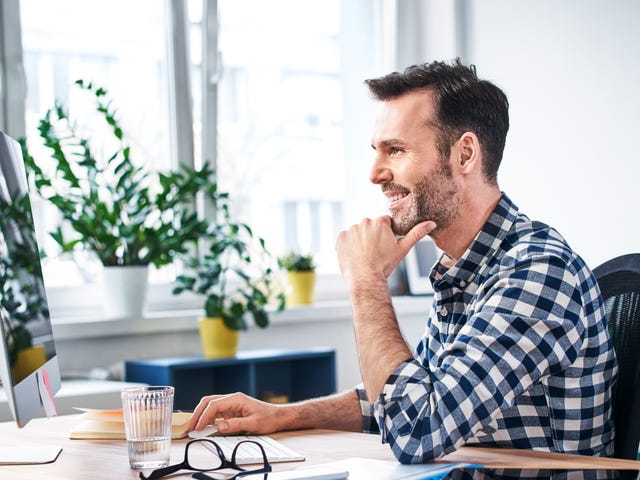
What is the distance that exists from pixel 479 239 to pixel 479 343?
1.18 feet

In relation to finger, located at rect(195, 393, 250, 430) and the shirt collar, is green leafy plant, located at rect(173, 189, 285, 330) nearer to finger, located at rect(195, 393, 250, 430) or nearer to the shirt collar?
finger, located at rect(195, 393, 250, 430)

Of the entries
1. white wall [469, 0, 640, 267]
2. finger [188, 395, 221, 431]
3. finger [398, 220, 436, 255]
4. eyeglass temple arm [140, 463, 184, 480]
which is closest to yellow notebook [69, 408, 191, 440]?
finger [188, 395, 221, 431]

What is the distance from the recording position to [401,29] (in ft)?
13.9

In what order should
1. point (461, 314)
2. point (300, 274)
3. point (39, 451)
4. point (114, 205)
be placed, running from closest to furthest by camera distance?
point (39, 451) → point (461, 314) → point (114, 205) → point (300, 274)

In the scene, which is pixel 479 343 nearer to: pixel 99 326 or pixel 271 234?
pixel 99 326

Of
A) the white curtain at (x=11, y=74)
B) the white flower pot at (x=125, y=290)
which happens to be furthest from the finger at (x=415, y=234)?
the white curtain at (x=11, y=74)

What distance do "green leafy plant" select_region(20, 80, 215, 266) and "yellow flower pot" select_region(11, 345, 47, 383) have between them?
1.66 m

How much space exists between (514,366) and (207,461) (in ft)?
1.59

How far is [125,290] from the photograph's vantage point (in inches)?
130

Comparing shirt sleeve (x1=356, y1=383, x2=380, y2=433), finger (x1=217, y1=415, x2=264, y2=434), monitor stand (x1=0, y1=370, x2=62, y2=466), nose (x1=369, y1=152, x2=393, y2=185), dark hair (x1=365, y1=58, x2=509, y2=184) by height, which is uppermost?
dark hair (x1=365, y1=58, x2=509, y2=184)

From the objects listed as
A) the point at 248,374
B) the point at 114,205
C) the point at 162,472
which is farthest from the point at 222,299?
the point at 162,472

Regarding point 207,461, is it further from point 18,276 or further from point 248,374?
point 248,374

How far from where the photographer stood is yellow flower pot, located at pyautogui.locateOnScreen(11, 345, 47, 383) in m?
1.29

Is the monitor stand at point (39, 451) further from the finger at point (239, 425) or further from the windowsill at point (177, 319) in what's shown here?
the windowsill at point (177, 319)
